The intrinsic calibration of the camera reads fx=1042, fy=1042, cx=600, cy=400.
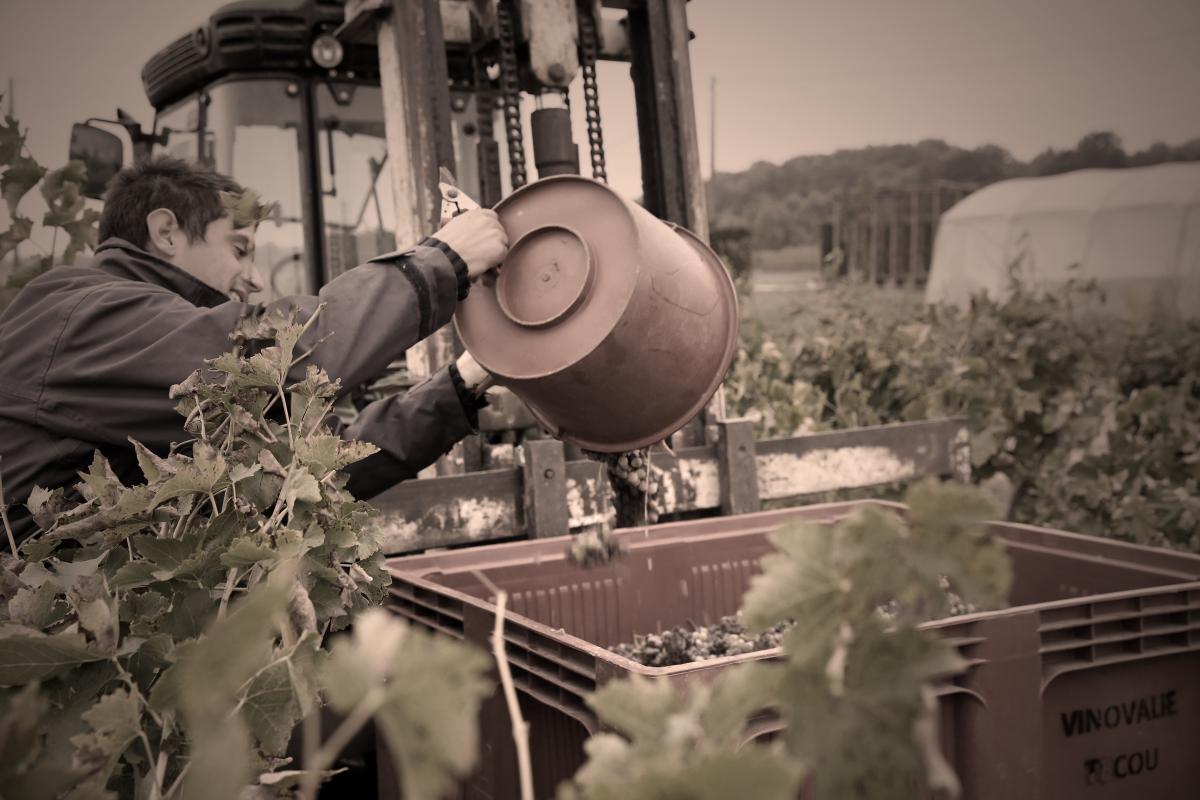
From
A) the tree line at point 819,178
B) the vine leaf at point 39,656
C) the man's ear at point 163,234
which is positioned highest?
the tree line at point 819,178

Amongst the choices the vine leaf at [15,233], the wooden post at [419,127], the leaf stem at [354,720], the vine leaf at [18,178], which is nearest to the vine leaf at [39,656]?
the leaf stem at [354,720]

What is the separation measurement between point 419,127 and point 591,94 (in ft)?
1.87

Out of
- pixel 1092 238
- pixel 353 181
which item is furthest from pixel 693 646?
pixel 1092 238

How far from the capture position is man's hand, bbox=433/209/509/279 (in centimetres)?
202

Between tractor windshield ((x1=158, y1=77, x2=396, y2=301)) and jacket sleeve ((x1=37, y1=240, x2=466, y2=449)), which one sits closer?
jacket sleeve ((x1=37, y1=240, x2=466, y2=449))

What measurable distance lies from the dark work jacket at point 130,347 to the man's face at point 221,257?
28 centimetres

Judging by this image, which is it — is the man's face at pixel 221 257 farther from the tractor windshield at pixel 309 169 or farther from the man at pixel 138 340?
the tractor windshield at pixel 309 169

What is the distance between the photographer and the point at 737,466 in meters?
3.05

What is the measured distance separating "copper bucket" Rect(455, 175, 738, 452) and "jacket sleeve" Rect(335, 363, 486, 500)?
0.85ft

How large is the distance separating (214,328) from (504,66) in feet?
4.88

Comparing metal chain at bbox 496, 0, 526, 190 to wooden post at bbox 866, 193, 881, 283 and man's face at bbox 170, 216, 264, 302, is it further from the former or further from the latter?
wooden post at bbox 866, 193, 881, 283

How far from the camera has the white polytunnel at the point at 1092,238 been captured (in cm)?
1146

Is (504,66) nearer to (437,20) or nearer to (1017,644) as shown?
(437,20)

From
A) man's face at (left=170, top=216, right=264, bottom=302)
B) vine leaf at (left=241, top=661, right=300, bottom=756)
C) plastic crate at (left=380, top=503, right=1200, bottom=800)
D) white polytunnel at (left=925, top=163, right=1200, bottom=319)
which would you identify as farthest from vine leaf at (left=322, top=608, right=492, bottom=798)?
white polytunnel at (left=925, top=163, right=1200, bottom=319)
